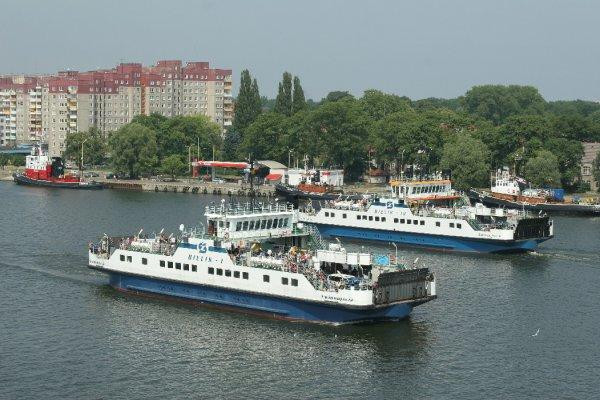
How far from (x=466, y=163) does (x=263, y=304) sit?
70876mm

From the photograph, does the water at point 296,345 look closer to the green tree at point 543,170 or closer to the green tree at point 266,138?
the green tree at point 543,170

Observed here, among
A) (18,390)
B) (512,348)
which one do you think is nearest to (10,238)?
(18,390)

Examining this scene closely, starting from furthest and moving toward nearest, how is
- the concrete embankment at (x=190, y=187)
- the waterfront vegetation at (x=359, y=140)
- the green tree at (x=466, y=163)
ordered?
the concrete embankment at (x=190, y=187)
the waterfront vegetation at (x=359, y=140)
the green tree at (x=466, y=163)

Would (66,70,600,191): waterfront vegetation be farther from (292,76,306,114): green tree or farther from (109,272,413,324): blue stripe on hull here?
(109,272,413,324): blue stripe on hull

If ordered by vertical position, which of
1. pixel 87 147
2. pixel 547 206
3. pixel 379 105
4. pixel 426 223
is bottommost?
pixel 426 223

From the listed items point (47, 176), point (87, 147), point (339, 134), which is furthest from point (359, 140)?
point (87, 147)

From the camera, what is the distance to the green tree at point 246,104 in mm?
156000

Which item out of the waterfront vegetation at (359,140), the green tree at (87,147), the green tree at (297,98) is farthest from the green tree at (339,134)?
the green tree at (87,147)

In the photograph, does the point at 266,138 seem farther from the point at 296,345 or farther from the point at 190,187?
the point at 296,345

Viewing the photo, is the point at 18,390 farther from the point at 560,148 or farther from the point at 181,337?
the point at 560,148

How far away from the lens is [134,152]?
445 feet

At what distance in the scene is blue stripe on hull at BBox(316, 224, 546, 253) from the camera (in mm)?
71062

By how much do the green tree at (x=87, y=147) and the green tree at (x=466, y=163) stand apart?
5818cm

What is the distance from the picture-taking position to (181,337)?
45438 millimetres
